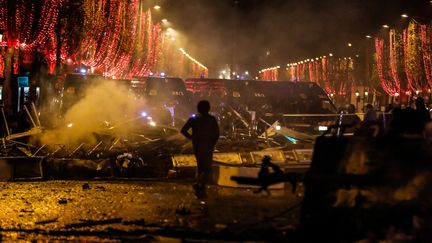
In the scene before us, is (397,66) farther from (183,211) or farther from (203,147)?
(183,211)

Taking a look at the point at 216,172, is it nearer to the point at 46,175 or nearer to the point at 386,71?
the point at 46,175

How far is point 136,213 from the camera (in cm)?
803

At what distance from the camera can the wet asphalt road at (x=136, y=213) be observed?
6.78m

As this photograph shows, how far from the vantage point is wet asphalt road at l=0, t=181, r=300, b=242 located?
6781 mm

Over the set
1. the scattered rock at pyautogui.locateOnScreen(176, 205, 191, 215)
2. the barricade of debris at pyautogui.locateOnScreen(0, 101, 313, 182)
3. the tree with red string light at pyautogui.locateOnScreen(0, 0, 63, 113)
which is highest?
the tree with red string light at pyautogui.locateOnScreen(0, 0, 63, 113)

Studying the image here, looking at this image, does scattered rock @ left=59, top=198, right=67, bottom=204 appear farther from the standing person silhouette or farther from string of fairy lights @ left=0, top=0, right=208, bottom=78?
string of fairy lights @ left=0, top=0, right=208, bottom=78

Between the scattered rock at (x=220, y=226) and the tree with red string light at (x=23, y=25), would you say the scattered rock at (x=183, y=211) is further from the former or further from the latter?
the tree with red string light at (x=23, y=25)

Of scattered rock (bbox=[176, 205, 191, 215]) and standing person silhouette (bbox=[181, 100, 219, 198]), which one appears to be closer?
scattered rock (bbox=[176, 205, 191, 215])

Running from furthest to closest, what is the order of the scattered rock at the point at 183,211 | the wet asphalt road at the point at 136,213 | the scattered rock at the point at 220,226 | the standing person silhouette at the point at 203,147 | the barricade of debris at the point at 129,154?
the barricade of debris at the point at 129,154 → the standing person silhouette at the point at 203,147 → the scattered rock at the point at 183,211 → the scattered rock at the point at 220,226 → the wet asphalt road at the point at 136,213

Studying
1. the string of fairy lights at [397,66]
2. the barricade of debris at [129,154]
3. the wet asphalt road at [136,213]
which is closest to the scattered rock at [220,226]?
the wet asphalt road at [136,213]

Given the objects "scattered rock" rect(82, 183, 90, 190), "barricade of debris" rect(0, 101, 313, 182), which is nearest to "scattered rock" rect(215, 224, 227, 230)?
"barricade of debris" rect(0, 101, 313, 182)

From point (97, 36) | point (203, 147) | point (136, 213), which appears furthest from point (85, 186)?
point (97, 36)

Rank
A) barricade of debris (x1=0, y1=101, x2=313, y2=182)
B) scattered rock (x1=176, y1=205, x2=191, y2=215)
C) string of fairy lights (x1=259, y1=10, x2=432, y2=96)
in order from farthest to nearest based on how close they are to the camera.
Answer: string of fairy lights (x1=259, y1=10, x2=432, y2=96) < barricade of debris (x1=0, y1=101, x2=313, y2=182) < scattered rock (x1=176, y1=205, x2=191, y2=215)

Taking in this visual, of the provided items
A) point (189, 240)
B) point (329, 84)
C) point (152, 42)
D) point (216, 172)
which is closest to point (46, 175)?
point (216, 172)
